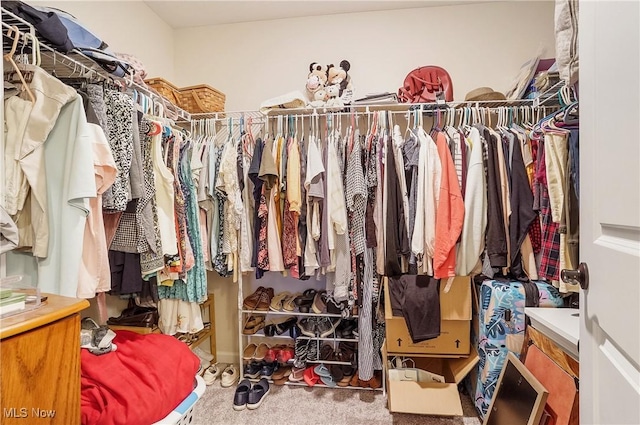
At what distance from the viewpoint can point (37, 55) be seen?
1.08 m

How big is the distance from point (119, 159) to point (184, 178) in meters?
0.54

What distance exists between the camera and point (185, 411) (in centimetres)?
114

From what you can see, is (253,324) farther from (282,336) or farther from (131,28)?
(131,28)

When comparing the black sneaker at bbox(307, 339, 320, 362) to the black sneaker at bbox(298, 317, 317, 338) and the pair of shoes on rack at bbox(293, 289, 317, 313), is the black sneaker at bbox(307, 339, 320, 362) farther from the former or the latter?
the pair of shoes on rack at bbox(293, 289, 317, 313)

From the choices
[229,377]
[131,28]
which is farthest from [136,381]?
[131,28]

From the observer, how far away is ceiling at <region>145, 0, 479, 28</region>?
2.27 metres

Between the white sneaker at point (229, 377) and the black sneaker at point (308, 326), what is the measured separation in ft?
1.92

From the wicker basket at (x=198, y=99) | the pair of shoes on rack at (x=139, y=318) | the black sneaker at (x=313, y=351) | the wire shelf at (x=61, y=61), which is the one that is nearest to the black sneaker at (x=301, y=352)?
the black sneaker at (x=313, y=351)

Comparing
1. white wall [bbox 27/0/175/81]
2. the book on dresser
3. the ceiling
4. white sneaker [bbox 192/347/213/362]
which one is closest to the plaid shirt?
the ceiling

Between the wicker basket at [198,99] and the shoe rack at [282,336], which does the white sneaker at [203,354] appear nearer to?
the shoe rack at [282,336]

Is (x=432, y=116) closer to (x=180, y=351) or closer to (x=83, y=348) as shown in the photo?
(x=180, y=351)

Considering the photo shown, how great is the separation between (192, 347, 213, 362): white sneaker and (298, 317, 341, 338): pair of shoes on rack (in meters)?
0.79

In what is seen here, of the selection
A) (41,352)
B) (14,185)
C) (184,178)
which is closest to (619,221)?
(41,352)

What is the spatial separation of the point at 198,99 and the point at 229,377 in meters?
1.98
